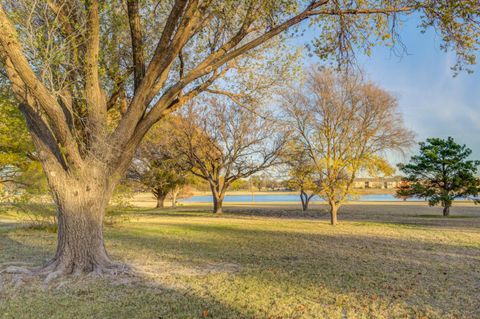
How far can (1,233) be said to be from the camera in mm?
13438

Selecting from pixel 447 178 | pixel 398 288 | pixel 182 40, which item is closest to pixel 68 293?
pixel 182 40

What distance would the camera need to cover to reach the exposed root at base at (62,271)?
6.55 meters

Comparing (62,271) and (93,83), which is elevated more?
(93,83)

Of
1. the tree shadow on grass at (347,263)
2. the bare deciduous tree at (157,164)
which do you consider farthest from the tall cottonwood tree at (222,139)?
the tree shadow on grass at (347,263)

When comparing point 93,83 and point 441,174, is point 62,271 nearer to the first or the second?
point 93,83

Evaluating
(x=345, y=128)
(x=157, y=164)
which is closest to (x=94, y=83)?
(x=345, y=128)

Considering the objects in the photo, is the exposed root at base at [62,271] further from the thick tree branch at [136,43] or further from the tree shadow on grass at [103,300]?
the thick tree branch at [136,43]

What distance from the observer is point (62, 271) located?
21.7ft

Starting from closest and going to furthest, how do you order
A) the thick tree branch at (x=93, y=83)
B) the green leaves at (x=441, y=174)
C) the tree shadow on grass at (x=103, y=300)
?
1. the tree shadow on grass at (x=103, y=300)
2. the thick tree branch at (x=93, y=83)
3. the green leaves at (x=441, y=174)

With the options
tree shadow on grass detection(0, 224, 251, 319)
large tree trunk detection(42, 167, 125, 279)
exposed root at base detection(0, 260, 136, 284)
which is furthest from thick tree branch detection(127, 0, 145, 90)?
tree shadow on grass detection(0, 224, 251, 319)

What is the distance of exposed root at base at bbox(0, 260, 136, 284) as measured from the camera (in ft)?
21.5

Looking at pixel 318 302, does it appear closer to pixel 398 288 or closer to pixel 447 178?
pixel 398 288

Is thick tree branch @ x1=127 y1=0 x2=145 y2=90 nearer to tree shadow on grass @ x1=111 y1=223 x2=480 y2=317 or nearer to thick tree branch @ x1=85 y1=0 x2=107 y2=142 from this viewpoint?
thick tree branch @ x1=85 y1=0 x2=107 y2=142

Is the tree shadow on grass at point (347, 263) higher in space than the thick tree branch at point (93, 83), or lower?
lower
